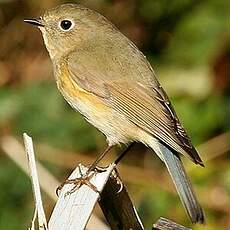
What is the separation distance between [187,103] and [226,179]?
2.08 feet

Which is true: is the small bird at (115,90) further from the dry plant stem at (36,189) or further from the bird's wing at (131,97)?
the dry plant stem at (36,189)

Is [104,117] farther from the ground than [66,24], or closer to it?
closer to it

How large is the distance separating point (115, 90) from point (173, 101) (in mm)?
1612

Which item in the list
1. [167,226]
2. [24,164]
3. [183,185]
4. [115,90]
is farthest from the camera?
[24,164]

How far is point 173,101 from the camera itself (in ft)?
22.1

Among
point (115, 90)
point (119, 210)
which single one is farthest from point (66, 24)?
point (119, 210)

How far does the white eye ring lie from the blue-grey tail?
1.09m

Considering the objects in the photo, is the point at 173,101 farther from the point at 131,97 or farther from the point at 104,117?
the point at 104,117

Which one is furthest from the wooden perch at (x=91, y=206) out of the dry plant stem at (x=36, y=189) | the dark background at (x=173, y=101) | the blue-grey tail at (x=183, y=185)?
the dark background at (x=173, y=101)

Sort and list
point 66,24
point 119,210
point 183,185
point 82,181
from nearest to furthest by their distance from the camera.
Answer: point 119,210 → point 82,181 → point 183,185 → point 66,24

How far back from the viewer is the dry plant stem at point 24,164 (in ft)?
19.3

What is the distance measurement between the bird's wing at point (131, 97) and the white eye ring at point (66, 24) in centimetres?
36

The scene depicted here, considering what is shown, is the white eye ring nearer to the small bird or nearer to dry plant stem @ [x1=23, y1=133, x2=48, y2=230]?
the small bird

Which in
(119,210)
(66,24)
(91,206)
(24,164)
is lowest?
(24,164)
